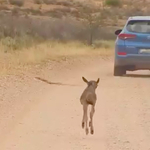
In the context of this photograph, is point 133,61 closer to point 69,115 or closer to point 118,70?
point 118,70

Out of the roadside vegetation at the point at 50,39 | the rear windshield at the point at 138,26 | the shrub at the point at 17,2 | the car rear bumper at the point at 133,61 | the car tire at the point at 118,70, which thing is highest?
the rear windshield at the point at 138,26

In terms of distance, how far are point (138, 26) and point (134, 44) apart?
49 cm

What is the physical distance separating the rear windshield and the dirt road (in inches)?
49.7

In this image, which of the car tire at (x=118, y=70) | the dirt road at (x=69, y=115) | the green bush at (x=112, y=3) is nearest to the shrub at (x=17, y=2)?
the green bush at (x=112, y=3)

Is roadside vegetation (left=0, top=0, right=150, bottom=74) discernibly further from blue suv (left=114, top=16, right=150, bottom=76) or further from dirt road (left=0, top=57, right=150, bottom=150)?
dirt road (left=0, top=57, right=150, bottom=150)

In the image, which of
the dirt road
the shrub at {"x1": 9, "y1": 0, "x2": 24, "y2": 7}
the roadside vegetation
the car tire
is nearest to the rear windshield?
the car tire

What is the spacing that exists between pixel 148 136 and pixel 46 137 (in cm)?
144

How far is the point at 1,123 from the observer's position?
32.7 ft

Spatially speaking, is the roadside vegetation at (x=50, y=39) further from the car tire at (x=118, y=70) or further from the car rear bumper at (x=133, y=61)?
the car rear bumper at (x=133, y=61)

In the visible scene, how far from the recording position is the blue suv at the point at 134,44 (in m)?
16.9

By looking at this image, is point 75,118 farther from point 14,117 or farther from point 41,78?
point 41,78

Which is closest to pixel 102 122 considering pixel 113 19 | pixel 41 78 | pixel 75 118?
pixel 75 118

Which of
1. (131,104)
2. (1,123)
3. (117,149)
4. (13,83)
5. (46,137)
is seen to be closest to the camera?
(117,149)

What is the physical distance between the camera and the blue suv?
16875 millimetres
